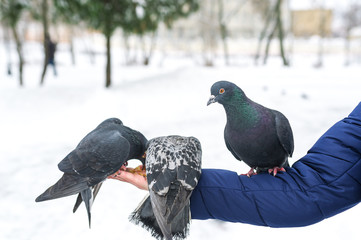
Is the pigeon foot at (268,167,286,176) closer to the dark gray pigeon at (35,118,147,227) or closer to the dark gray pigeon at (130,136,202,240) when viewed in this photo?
the dark gray pigeon at (130,136,202,240)

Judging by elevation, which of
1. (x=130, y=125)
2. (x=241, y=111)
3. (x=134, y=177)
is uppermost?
(x=241, y=111)

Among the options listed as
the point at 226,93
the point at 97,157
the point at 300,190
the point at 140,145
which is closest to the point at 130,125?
the point at 140,145

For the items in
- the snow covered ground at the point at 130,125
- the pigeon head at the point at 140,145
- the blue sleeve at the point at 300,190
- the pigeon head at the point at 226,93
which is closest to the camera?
the blue sleeve at the point at 300,190

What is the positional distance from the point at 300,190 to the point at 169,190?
63 centimetres

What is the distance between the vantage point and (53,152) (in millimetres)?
5223

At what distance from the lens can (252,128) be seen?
1.79 metres

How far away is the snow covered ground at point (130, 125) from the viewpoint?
3.09 m

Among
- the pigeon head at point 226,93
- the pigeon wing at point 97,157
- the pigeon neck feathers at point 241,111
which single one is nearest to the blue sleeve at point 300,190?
the pigeon neck feathers at point 241,111

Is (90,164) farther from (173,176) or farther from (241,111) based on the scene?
(241,111)

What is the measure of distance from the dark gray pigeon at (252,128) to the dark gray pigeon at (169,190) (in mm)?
252

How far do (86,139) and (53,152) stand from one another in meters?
3.55

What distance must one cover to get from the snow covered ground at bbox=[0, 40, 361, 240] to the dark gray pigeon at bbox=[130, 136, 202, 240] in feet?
4.51

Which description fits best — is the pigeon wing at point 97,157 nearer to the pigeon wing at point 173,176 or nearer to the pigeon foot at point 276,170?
the pigeon wing at point 173,176

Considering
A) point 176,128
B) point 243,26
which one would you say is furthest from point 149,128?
point 243,26
